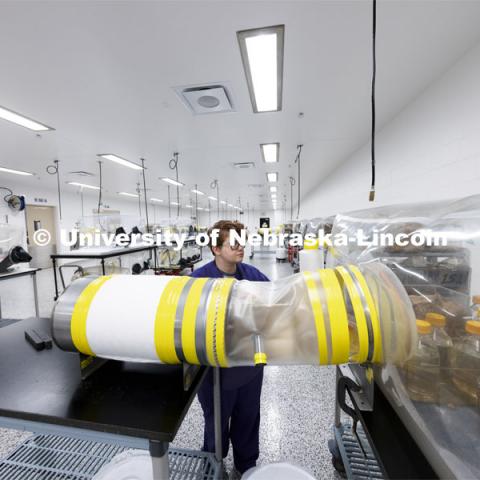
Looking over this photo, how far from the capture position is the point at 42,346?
1.06 metres

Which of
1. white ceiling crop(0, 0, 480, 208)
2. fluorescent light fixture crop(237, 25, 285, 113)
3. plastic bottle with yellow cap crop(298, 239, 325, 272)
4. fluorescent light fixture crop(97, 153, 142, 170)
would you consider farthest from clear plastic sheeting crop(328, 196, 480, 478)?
fluorescent light fixture crop(97, 153, 142, 170)

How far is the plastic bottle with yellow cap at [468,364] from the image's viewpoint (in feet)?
1.99

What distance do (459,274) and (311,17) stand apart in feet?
5.15

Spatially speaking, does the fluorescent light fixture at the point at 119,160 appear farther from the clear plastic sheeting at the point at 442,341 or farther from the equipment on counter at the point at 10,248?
the clear plastic sheeting at the point at 442,341

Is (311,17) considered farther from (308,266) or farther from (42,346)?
(308,266)

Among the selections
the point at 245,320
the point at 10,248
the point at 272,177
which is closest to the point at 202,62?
the point at 245,320

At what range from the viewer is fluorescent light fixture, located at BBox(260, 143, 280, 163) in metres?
3.79

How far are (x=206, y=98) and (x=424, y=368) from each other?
2.55 meters

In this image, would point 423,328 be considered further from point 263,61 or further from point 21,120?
point 21,120

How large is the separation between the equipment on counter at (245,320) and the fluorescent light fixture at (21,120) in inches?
123

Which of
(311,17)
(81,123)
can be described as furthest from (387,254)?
(81,123)

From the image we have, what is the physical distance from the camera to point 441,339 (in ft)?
2.33

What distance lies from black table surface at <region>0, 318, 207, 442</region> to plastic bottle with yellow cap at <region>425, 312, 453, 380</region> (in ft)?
2.53

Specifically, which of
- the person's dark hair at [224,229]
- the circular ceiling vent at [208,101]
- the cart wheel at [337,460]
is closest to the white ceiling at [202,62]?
the circular ceiling vent at [208,101]
